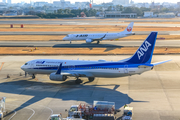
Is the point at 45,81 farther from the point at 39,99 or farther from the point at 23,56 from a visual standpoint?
the point at 23,56

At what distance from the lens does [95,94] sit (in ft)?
131

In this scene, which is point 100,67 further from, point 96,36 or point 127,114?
point 96,36

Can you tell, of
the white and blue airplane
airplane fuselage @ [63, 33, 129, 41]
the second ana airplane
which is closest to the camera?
the white and blue airplane

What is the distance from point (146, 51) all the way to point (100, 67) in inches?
338

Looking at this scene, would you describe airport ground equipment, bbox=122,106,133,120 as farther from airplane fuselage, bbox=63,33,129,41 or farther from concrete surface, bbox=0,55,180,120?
airplane fuselage, bbox=63,33,129,41

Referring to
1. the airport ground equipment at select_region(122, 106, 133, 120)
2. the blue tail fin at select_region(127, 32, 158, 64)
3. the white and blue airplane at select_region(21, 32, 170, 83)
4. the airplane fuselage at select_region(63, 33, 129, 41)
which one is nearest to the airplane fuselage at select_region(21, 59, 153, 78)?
the white and blue airplane at select_region(21, 32, 170, 83)

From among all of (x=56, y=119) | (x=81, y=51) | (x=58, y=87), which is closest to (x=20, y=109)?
(x=56, y=119)

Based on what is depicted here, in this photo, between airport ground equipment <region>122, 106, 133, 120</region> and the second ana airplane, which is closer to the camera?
airport ground equipment <region>122, 106, 133, 120</region>

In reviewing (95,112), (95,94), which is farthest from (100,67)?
(95,112)

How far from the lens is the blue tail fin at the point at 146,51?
4006 cm

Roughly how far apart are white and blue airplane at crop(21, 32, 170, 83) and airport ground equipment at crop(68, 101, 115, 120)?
11.7m

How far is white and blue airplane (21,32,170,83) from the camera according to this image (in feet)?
133

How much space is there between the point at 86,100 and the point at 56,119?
9.07m

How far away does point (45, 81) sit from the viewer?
48219 mm
